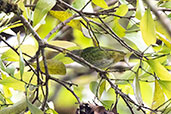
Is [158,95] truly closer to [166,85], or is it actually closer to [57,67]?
[166,85]

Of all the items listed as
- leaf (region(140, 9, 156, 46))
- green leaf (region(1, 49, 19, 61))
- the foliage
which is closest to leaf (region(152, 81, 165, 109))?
the foliage

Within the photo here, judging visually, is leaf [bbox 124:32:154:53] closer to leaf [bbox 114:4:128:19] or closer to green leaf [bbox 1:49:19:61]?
leaf [bbox 114:4:128:19]

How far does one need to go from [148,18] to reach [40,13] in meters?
0.15

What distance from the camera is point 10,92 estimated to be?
1.83 ft

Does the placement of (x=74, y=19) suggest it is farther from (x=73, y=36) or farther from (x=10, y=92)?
(x=73, y=36)

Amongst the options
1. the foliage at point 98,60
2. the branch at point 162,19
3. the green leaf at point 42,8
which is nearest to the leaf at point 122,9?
the foliage at point 98,60

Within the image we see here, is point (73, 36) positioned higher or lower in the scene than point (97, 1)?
lower

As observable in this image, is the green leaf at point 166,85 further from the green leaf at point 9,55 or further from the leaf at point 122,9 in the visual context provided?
the green leaf at point 9,55

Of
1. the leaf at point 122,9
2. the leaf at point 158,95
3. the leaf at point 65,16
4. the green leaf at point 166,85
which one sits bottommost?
the leaf at point 158,95

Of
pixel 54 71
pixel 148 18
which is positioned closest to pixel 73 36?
pixel 54 71

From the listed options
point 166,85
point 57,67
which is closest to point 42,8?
point 57,67

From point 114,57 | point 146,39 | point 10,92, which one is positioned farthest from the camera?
point 10,92

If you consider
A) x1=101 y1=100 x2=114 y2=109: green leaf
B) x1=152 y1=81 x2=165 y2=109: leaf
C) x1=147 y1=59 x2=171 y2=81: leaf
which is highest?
x1=147 y1=59 x2=171 y2=81: leaf

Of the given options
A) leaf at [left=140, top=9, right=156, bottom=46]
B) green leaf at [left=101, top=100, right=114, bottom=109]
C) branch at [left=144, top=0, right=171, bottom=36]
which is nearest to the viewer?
branch at [left=144, top=0, right=171, bottom=36]
